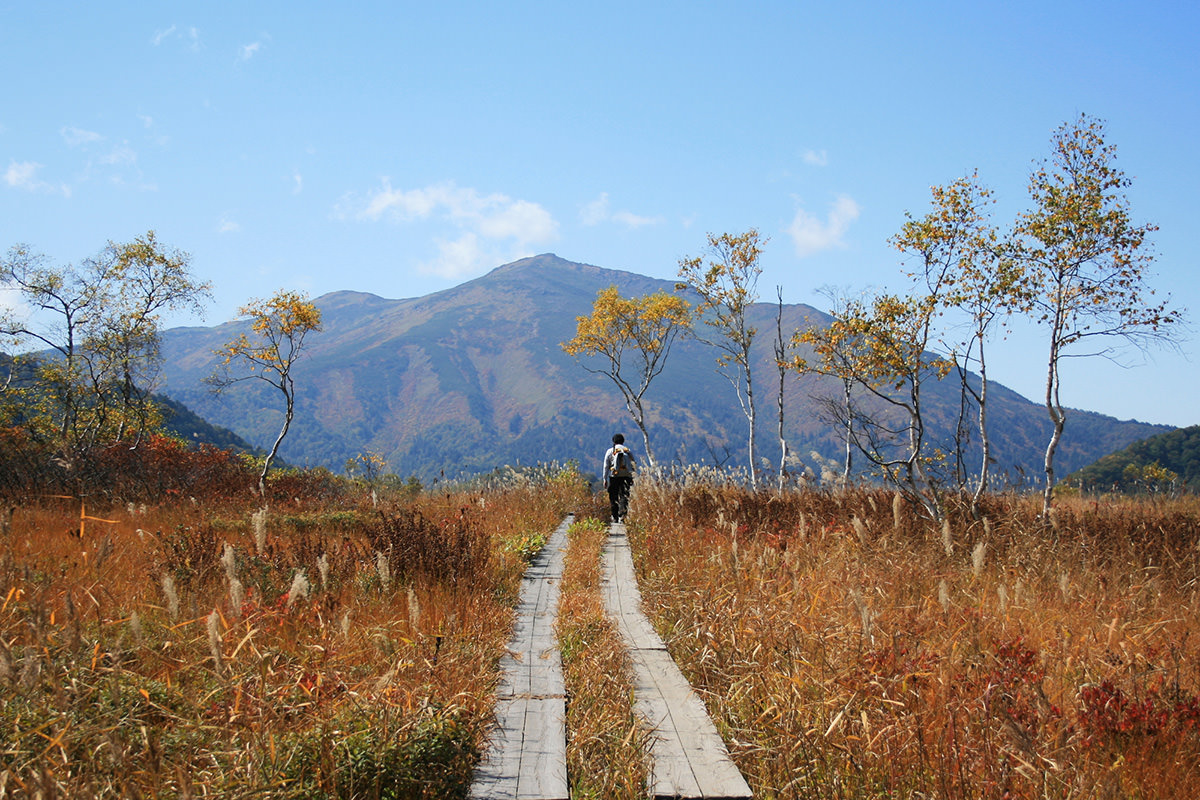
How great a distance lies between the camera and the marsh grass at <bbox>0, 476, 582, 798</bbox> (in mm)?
2875

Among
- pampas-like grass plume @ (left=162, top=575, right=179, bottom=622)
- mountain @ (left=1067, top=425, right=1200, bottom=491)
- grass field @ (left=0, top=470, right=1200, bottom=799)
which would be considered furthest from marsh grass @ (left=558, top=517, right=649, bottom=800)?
mountain @ (left=1067, top=425, right=1200, bottom=491)

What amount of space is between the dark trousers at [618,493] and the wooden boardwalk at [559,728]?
24.7 feet

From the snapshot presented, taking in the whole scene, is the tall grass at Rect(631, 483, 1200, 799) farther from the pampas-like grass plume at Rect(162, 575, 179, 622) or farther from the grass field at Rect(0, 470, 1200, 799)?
the pampas-like grass plume at Rect(162, 575, 179, 622)

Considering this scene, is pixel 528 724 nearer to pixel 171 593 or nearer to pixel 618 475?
pixel 171 593

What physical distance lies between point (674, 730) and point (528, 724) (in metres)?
0.80

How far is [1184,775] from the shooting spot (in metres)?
3.41

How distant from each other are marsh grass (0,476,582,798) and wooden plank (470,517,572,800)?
0.36 ft

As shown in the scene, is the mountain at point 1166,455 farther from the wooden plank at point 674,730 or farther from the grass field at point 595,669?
the wooden plank at point 674,730

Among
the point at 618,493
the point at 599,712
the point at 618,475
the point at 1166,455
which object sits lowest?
the point at 599,712

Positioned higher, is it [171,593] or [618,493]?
[171,593]

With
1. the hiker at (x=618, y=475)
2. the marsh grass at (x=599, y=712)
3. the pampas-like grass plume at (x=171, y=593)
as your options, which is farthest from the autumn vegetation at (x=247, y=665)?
the hiker at (x=618, y=475)

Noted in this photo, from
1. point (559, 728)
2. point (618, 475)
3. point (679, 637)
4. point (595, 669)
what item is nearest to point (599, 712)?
point (559, 728)

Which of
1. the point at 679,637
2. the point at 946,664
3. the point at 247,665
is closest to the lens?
the point at 247,665

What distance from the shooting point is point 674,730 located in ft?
13.3
